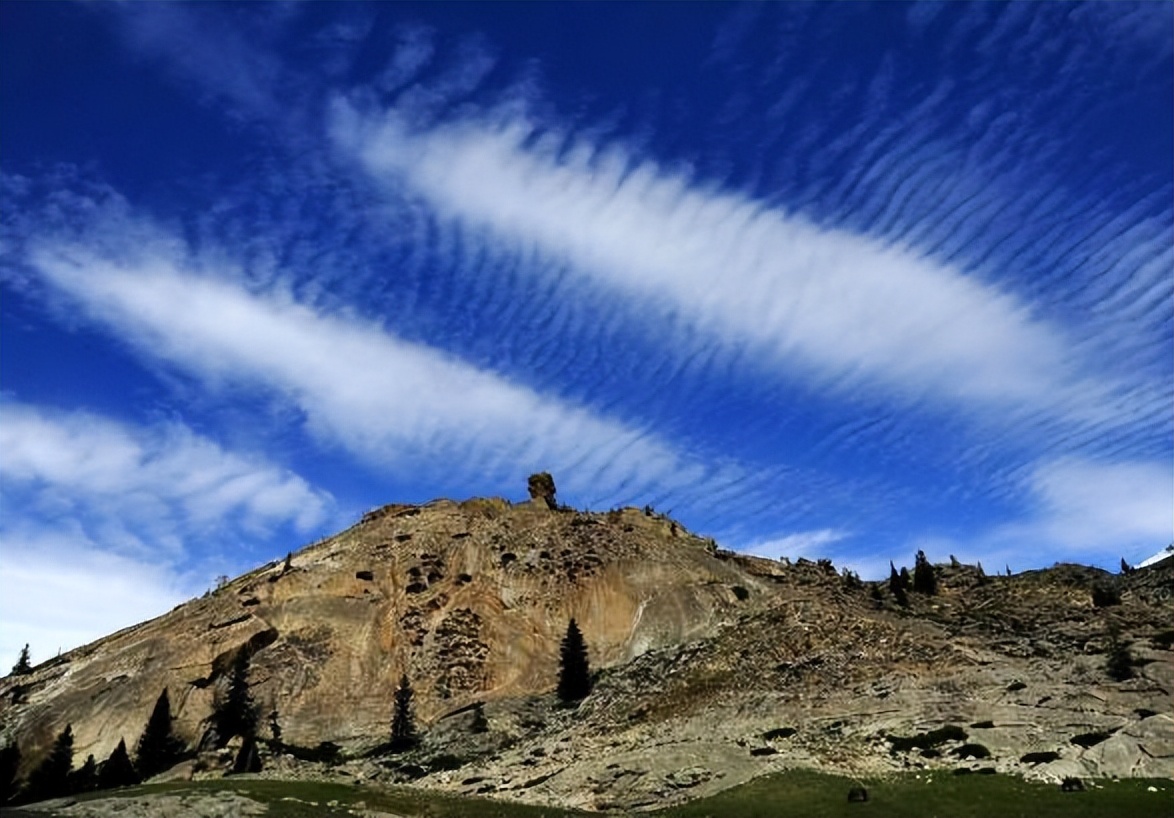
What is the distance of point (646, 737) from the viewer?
3433 inches

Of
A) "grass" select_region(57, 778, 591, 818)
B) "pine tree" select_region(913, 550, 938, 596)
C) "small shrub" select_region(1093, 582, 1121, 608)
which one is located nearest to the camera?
"grass" select_region(57, 778, 591, 818)

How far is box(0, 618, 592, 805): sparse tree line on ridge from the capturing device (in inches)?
3915

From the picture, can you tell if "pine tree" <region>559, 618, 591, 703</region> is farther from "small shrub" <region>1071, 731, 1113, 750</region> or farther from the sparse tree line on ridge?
"small shrub" <region>1071, 731, 1113, 750</region>

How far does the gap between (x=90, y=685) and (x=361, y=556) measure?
42.6m

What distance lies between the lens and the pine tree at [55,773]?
100312mm

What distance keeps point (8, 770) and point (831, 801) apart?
100726 millimetres

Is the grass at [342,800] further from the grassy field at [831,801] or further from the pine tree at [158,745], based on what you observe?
the pine tree at [158,745]

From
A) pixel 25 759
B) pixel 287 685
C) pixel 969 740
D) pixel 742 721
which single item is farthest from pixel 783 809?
pixel 25 759

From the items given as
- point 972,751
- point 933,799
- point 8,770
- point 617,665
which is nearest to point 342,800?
point 933,799

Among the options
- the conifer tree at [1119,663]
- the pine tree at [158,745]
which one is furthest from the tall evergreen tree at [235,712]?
the conifer tree at [1119,663]

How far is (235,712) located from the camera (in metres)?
115

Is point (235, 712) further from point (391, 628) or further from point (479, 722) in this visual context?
point (479, 722)

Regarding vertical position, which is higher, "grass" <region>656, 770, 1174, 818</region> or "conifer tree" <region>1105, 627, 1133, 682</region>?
"conifer tree" <region>1105, 627, 1133, 682</region>

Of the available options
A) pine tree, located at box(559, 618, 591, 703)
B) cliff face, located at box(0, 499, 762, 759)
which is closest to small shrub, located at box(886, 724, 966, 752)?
pine tree, located at box(559, 618, 591, 703)
